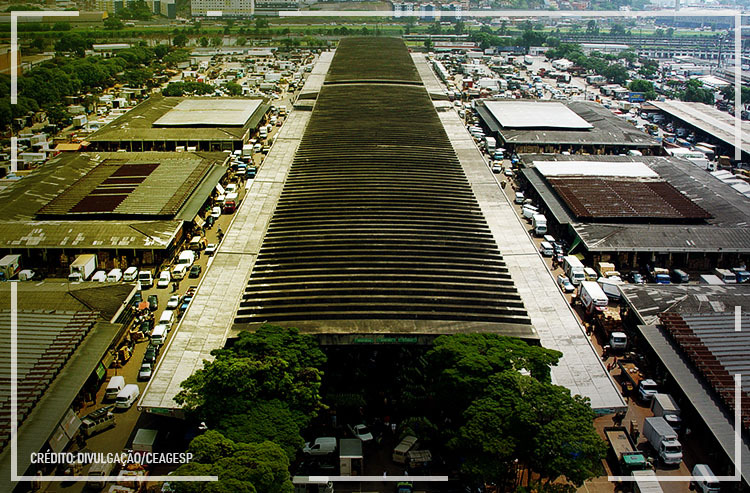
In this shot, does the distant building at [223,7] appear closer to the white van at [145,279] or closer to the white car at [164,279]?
the white car at [164,279]

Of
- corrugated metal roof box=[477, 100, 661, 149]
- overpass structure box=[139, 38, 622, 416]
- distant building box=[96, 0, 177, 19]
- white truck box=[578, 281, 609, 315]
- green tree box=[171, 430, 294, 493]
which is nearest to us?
green tree box=[171, 430, 294, 493]

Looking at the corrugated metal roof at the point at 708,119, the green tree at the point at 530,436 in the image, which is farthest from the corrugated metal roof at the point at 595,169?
the green tree at the point at 530,436

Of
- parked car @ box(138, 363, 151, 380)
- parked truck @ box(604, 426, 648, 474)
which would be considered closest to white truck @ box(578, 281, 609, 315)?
parked truck @ box(604, 426, 648, 474)

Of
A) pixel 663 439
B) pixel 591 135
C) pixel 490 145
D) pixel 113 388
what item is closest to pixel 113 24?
pixel 490 145

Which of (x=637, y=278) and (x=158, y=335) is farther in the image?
(x=637, y=278)

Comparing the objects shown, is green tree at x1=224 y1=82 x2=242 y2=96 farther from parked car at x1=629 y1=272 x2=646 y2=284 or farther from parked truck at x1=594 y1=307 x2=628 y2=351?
parked truck at x1=594 y1=307 x2=628 y2=351

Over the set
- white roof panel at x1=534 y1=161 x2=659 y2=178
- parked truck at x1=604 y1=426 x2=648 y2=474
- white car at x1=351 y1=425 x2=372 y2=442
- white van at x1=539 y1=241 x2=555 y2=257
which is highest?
white roof panel at x1=534 y1=161 x2=659 y2=178

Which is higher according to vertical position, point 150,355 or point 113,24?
point 113,24

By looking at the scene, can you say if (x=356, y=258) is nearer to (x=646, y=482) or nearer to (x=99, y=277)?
→ (x=99, y=277)
